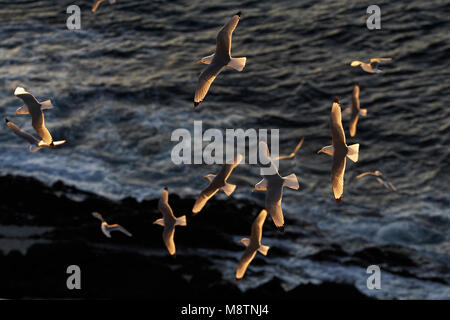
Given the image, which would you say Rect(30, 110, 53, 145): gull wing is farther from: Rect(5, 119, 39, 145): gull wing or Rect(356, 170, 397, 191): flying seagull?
Rect(356, 170, 397, 191): flying seagull

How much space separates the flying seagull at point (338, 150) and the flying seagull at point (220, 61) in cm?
134

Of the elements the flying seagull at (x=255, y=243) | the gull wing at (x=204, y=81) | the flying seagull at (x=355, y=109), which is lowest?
the flying seagull at (x=255, y=243)

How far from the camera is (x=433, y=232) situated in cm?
1263

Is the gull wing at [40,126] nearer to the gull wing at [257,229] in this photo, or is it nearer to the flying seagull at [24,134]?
the flying seagull at [24,134]

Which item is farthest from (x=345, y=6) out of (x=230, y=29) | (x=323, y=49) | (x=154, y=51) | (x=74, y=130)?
(x=230, y=29)

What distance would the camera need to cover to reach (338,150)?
265 inches

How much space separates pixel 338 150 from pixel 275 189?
933mm

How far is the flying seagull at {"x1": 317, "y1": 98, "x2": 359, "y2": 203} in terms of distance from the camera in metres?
6.46

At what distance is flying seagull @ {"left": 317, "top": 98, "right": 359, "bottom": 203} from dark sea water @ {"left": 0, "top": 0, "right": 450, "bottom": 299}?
211 inches

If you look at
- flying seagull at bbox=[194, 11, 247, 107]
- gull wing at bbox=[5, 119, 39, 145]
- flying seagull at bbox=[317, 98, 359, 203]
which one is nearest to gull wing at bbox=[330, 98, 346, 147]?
flying seagull at bbox=[317, 98, 359, 203]

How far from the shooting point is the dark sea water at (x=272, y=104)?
42.4 feet
